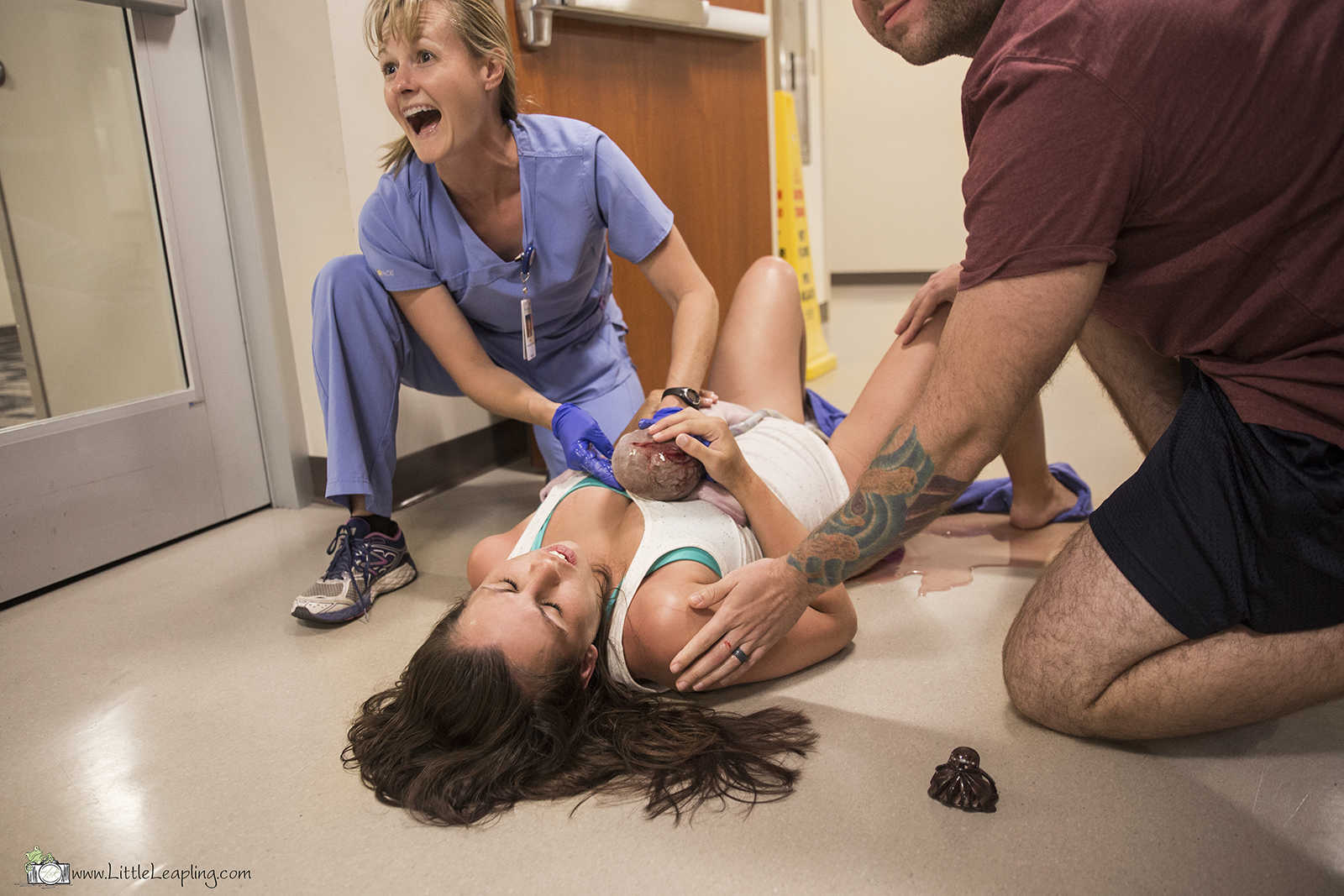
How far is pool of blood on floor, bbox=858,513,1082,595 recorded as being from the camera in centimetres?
164

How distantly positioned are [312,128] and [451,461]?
798mm

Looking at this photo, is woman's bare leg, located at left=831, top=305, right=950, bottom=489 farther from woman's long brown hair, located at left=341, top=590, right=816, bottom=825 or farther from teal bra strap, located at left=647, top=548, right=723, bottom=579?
woman's long brown hair, located at left=341, top=590, right=816, bottom=825

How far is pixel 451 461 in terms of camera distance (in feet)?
7.74

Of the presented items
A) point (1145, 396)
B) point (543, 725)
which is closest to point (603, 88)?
point (1145, 396)

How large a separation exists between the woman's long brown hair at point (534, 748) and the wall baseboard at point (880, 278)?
3560mm

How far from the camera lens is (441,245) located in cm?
171

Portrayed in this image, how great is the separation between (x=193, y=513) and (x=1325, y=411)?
1.95 meters

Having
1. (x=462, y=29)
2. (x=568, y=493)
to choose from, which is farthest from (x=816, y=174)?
(x=568, y=493)

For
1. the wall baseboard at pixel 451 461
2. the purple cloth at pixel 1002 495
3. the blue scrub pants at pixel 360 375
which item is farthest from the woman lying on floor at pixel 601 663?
the wall baseboard at pixel 451 461

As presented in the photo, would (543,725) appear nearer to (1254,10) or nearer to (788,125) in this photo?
(1254,10)

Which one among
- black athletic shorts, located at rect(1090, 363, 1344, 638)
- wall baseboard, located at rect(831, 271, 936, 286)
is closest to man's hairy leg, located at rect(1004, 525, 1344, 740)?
black athletic shorts, located at rect(1090, 363, 1344, 638)

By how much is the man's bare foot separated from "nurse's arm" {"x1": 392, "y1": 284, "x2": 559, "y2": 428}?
2.80 feet

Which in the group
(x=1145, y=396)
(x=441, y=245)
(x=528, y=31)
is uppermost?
(x=528, y=31)

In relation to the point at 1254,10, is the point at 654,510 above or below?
below
